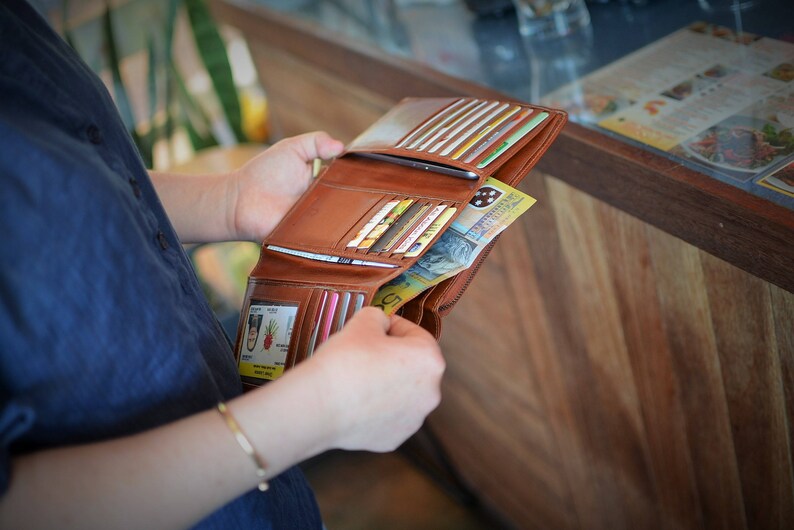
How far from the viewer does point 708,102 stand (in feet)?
3.04

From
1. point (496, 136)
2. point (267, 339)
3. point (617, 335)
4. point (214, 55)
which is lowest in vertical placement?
point (617, 335)

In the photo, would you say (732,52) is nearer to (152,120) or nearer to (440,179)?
(440,179)

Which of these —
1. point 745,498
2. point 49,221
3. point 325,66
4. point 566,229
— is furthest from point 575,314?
point 49,221

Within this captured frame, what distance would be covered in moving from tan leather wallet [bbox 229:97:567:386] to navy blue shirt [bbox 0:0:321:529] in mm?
123

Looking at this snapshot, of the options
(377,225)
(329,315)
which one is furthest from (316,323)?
(377,225)

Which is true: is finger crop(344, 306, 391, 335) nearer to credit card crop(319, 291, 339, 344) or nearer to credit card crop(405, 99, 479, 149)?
credit card crop(319, 291, 339, 344)

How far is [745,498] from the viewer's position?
3.38ft

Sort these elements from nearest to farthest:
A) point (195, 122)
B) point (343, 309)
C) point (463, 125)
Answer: point (343, 309), point (463, 125), point (195, 122)

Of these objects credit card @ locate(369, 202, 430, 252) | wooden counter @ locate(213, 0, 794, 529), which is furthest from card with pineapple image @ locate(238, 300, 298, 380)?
wooden counter @ locate(213, 0, 794, 529)

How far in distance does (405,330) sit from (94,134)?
31 cm

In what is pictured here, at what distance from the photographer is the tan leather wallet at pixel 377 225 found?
76 centimetres

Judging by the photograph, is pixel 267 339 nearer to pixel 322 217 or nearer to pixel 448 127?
pixel 322 217

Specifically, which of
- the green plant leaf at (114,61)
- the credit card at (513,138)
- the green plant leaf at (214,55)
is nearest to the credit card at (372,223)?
the credit card at (513,138)

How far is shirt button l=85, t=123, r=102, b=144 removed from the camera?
25.3 inches
